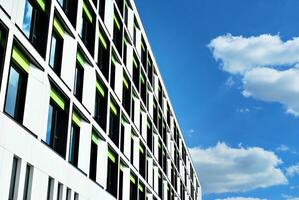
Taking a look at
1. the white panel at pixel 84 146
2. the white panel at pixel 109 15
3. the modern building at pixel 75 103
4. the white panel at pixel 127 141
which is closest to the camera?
the modern building at pixel 75 103

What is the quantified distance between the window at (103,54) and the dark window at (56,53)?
235 inches

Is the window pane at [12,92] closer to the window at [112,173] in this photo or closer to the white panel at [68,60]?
the white panel at [68,60]

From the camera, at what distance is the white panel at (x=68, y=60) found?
18.7 metres

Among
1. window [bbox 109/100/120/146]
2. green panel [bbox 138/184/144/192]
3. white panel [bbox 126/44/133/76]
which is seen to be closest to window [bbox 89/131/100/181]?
window [bbox 109/100/120/146]

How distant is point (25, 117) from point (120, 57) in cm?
1386

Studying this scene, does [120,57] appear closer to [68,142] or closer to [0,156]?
[68,142]

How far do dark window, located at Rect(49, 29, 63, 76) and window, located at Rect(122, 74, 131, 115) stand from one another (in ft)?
36.3

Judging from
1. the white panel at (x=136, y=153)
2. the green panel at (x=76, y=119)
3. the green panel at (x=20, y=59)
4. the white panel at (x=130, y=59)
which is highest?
the white panel at (x=130, y=59)

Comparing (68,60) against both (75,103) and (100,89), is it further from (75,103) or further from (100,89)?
(100,89)

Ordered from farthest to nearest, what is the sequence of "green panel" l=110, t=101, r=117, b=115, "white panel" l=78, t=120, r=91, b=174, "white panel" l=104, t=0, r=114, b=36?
"white panel" l=104, t=0, r=114, b=36
"green panel" l=110, t=101, r=117, b=115
"white panel" l=78, t=120, r=91, b=174

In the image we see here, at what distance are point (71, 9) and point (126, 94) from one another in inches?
409

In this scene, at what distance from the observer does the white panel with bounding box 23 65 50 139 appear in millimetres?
15252

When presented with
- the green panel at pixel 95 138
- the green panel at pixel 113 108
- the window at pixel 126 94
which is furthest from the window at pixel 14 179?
the window at pixel 126 94

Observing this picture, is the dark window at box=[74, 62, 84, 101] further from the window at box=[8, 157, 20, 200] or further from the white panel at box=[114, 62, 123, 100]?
the window at box=[8, 157, 20, 200]
